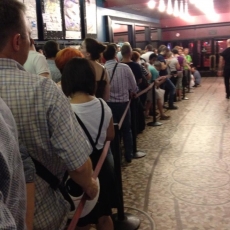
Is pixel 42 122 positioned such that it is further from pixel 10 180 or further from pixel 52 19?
pixel 52 19

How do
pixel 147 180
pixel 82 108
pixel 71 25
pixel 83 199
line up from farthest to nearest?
pixel 71 25 < pixel 147 180 < pixel 82 108 < pixel 83 199

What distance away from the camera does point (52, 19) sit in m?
5.97

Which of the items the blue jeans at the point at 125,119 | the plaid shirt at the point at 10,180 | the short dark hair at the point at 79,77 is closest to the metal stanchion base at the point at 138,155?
the blue jeans at the point at 125,119

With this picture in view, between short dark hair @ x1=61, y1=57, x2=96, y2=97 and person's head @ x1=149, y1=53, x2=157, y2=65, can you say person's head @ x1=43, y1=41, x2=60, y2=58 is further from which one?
person's head @ x1=149, y1=53, x2=157, y2=65

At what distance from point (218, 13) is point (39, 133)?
52.0ft

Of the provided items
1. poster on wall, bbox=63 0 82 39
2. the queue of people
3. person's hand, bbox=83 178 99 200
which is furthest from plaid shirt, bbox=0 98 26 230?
poster on wall, bbox=63 0 82 39

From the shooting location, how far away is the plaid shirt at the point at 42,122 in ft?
3.72

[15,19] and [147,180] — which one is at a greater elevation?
[15,19]

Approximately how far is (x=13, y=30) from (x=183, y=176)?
286cm

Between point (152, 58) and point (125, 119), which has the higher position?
point (152, 58)

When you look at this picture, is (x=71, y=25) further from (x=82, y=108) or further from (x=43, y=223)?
(x=43, y=223)

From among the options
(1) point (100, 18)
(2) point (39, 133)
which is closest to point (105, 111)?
(2) point (39, 133)

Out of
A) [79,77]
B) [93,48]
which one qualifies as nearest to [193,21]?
[93,48]

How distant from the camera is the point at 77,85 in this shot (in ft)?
6.19
